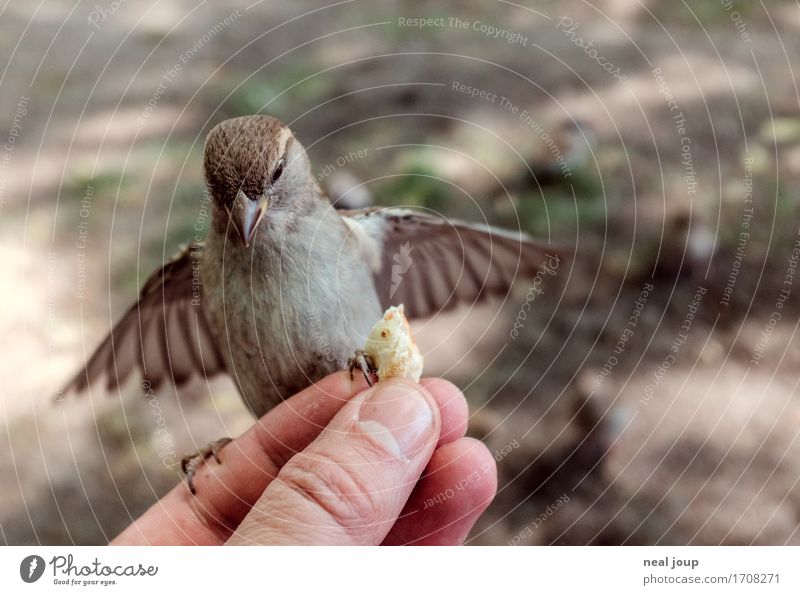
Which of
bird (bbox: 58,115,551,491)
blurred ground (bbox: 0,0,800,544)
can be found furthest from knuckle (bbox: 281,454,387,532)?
blurred ground (bbox: 0,0,800,544)

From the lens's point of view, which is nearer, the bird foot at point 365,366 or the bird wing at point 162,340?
the bird foot at point 365,366

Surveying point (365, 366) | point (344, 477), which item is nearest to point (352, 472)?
point (344, 477)

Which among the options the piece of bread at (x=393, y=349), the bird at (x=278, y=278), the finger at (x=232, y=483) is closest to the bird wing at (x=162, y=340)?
the bird at (x=278, y=278)

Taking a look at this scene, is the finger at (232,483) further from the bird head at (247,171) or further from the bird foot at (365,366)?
the bird head at (247,171)

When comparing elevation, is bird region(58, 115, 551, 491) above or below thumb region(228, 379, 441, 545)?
above

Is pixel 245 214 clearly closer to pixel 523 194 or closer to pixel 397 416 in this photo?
pixel 397 416

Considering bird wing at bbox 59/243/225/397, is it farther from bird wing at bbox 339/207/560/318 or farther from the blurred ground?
bird wing at bbox 339/207/560/318
